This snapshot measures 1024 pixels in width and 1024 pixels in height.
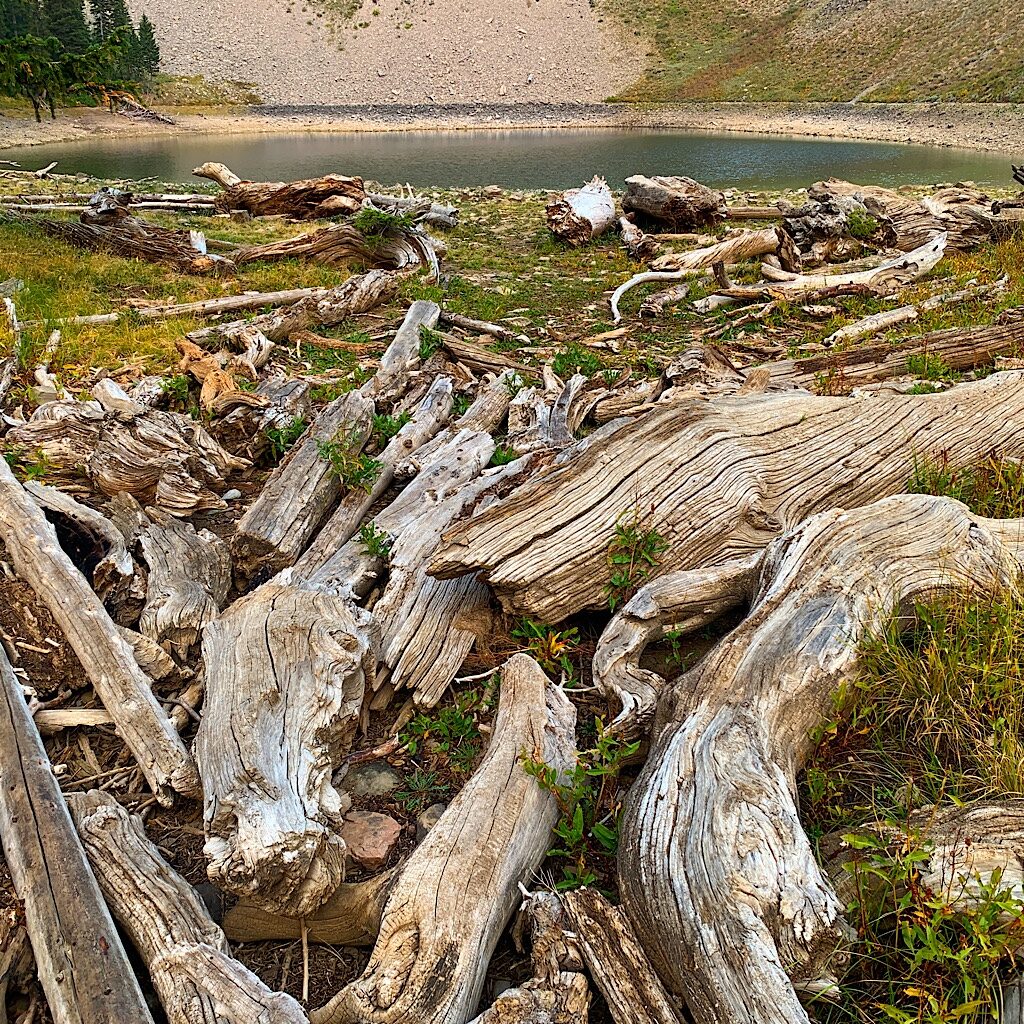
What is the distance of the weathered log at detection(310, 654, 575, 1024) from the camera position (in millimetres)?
2430

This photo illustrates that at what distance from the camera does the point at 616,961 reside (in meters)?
2.46

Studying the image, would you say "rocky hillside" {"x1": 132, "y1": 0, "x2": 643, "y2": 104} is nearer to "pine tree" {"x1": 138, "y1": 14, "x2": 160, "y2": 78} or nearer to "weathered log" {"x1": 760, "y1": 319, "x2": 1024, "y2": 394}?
"pine tree" {"x1": 138, "y1": 14, "x2": 160, "y2": 78}

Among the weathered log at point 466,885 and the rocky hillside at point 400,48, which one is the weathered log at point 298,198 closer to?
the weathered log at point 466,885

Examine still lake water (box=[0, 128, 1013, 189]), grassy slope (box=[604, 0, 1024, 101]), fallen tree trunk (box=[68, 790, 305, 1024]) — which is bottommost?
fallen tree trunk (box=[68, 790, 305, 1024])

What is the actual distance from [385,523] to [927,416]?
377 centimetres

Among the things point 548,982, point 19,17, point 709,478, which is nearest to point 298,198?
point 709,478

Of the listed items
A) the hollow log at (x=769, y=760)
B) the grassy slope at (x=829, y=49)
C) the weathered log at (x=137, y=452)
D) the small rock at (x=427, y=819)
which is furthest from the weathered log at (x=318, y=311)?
the grassy slope at (x=829, y=49)

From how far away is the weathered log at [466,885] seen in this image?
243cm

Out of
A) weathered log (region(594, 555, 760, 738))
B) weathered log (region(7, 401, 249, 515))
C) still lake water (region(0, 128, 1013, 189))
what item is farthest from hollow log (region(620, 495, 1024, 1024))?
still lake water (region(0, 128, 1013, 189))

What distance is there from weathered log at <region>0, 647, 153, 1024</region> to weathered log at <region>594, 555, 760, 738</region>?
6.83 ft

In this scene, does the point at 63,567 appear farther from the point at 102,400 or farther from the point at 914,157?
the point at 914,157

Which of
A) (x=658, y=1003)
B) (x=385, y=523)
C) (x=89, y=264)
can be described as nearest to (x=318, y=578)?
(x=385, y=523)

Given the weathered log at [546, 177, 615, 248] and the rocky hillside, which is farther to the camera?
the rocky hillside

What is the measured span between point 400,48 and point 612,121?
146ft
